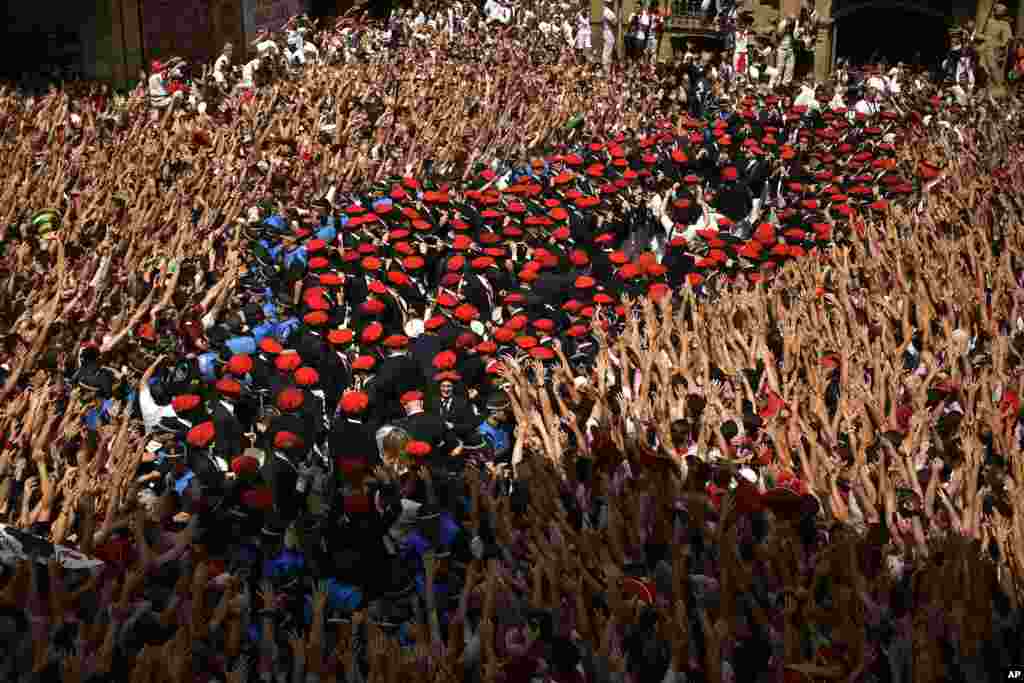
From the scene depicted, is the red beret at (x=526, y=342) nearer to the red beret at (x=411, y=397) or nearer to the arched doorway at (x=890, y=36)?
the red beret at (x=411, y=397)

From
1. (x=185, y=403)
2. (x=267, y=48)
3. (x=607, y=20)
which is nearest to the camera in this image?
(x=185, y=403)

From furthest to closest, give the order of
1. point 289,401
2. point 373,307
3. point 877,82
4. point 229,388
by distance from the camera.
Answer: point 877,82
point 373,307
point 229,388
point 289,401

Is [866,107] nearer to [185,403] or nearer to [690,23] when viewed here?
[690,23]

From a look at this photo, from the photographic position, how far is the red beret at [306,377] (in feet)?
23.2

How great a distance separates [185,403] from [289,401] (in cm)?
78

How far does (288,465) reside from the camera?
6.05 metres

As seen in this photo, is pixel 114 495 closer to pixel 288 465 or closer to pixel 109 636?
pixel 288 465

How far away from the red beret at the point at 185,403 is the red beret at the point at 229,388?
0.20 m

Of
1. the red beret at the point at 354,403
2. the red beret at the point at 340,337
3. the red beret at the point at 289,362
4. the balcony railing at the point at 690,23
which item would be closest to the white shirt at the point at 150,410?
the red beret at the point at 289,362

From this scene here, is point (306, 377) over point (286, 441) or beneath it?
over

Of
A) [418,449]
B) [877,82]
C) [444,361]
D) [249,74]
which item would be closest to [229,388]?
[444,361]

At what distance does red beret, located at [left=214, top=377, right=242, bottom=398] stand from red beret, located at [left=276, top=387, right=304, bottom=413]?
21.0 inches

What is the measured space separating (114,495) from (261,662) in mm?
1635

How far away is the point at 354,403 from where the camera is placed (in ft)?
22.4
